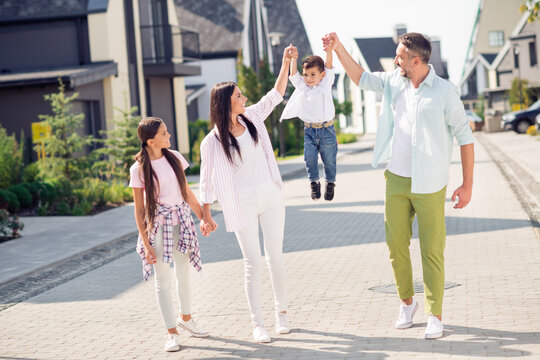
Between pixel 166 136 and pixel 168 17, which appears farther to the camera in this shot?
pixel 168 17

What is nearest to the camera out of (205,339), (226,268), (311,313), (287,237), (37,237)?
(205,339)

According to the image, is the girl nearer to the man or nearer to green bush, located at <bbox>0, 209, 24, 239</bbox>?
the man

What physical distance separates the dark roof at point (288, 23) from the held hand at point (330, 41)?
49.0 m

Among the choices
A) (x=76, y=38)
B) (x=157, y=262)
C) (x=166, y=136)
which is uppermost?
(x=76, y=38)

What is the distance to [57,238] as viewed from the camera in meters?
13.2

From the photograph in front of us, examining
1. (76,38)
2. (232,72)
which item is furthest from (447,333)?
(232,72)

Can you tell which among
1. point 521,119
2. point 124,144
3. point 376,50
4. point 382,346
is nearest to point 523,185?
point 124,144

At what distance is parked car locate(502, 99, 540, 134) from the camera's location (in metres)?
43.3

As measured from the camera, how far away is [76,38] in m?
24.8

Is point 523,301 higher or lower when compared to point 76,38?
lower

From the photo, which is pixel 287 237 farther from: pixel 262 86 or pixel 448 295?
pixel 262 86

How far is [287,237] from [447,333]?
6.21 m

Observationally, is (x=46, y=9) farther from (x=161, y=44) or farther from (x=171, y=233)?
(x=171, y=233)

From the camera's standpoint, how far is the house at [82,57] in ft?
73.4
